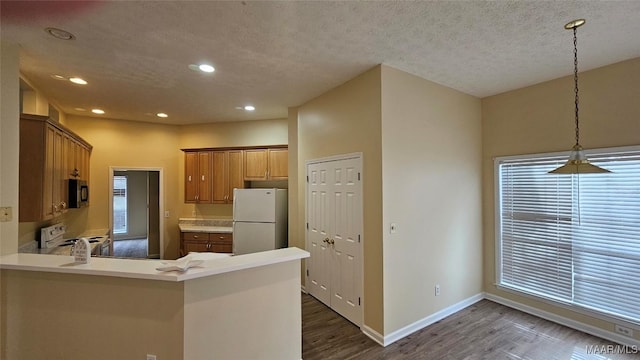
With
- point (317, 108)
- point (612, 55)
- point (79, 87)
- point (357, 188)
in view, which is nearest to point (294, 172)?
point (317, 108)

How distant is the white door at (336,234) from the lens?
3283 millimetres

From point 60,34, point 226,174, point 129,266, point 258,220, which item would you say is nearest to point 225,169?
point 226,174

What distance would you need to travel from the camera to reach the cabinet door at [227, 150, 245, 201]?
212 inches

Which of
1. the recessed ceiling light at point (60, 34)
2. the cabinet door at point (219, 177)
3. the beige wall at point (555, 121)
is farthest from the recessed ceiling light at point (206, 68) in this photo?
the beige wall at point (555, 121)

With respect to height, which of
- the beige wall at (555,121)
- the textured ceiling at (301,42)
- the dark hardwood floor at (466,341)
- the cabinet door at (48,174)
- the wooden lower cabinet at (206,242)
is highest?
the textured ceiling at (301,42)

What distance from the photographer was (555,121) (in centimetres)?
342

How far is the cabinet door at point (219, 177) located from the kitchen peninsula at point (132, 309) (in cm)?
319

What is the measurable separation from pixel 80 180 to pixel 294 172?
3.42 metres

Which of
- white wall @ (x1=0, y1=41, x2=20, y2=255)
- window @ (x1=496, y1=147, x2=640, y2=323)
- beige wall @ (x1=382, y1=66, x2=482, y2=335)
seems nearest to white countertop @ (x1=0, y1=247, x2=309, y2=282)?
white wall @ (x1=0, y1=41, x2=20, y2=255)

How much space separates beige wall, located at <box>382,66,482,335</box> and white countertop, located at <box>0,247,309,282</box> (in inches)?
55.9

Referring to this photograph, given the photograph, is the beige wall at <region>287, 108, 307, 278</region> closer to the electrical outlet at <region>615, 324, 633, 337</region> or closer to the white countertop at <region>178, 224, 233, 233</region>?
the white countertop at <region>178, 224, 233, 233</region>

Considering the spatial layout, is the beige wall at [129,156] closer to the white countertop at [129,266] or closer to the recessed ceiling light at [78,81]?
the recessed ceiling light at [78,81]

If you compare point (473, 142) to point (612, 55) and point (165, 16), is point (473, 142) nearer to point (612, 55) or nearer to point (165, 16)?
point (612, 55)

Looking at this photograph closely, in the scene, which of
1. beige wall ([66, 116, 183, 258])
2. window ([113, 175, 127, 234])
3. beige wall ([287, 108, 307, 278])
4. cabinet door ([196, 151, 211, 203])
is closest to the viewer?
beige wall ([287, 108, 307, 278])
